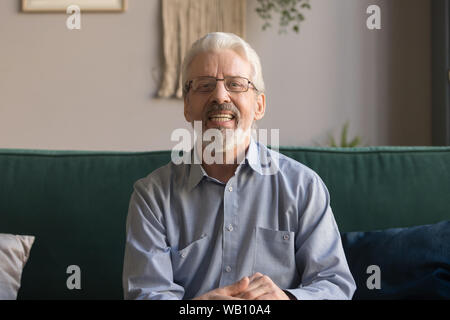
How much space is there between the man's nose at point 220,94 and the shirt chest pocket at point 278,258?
36 cm

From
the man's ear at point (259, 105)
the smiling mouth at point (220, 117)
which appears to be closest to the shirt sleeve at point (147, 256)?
the smiling mouth at point (220, 117)

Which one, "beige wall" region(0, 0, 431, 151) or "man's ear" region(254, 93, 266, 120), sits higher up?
"beige wall" region(0, 0, 431, 151)

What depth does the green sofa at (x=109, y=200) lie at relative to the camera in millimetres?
1538

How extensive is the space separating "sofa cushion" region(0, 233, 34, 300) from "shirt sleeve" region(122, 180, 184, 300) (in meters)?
0.42

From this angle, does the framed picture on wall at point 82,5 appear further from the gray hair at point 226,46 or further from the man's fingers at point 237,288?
the man's fingers at point 237,288

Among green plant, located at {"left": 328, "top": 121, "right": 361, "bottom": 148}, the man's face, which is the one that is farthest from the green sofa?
green plant, located at {"left": 328, "top": 121, "right": 361, "bottom": 148}

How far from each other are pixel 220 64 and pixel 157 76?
1.88m

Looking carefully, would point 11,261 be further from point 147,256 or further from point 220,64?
point 220,64

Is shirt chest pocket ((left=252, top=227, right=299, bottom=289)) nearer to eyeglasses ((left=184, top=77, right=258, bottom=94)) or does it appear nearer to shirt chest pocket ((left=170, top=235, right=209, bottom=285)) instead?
shirt chest pocket ((left=170, top=235, right=209, bottom=285))

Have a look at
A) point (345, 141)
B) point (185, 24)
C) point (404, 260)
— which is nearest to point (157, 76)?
point (185, 24)

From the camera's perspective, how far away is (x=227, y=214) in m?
1.27

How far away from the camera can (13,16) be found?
3121 millimetres

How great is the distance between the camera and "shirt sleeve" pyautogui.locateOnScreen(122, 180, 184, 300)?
1166 mm
